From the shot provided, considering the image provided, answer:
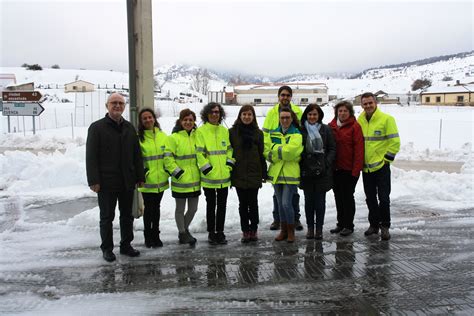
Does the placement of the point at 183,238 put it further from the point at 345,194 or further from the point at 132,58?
the point at 132,58

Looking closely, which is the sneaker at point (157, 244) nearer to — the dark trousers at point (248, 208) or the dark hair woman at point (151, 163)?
the dark hair woman at point (151, 163)

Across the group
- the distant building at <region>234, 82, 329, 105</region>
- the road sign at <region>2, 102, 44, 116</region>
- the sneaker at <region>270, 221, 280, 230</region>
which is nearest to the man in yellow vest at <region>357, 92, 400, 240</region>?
the sneaker at <region>270, 221, 280, 230</region>

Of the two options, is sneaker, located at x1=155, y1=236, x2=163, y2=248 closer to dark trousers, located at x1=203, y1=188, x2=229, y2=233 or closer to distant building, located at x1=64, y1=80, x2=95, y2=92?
dark trousers, located at x1=203, y1=188, x2=229, y2=233

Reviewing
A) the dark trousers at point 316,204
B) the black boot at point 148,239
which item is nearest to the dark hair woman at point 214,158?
the black boot at point 148,239

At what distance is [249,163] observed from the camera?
19.4 ft

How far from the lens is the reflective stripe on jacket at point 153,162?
5.69 m

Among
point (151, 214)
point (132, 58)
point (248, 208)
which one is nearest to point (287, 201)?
point (248, 208)

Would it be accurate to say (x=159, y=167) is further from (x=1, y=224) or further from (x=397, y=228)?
(x=397, y=228)

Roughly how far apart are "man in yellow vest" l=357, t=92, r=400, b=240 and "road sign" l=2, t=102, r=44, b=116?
57.1ft

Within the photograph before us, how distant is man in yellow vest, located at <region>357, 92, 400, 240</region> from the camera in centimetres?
604

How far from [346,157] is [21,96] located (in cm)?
1821

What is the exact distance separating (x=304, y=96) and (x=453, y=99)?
31.9 m

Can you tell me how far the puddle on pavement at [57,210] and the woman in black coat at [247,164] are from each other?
3509mm

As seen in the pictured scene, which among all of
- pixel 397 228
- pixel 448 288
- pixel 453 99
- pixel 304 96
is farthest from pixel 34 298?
pixel 304 96
